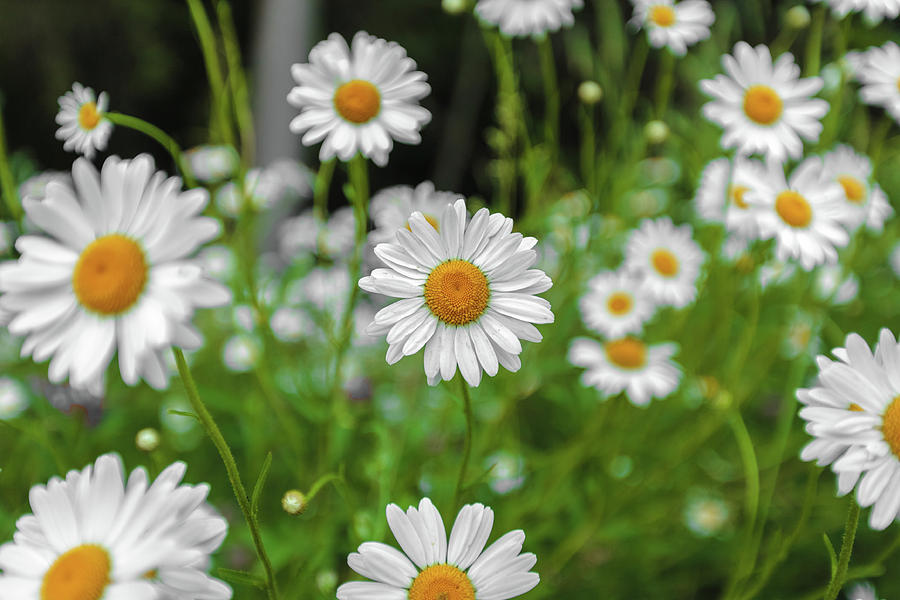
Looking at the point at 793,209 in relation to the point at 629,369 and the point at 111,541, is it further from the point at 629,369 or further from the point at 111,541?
the point at 111,541

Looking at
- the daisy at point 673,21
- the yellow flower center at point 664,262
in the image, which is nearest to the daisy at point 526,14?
the daisy at point 673,21

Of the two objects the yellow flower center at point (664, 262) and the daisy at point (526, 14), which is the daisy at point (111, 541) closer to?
the daisy at point (526, 14)

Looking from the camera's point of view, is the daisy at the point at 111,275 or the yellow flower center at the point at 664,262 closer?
the daisy at the point at 111,275

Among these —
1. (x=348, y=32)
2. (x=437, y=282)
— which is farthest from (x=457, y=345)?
(x=348, y=32)

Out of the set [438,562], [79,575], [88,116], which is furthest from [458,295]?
[88,116]

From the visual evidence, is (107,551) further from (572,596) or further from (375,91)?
(572,596)
